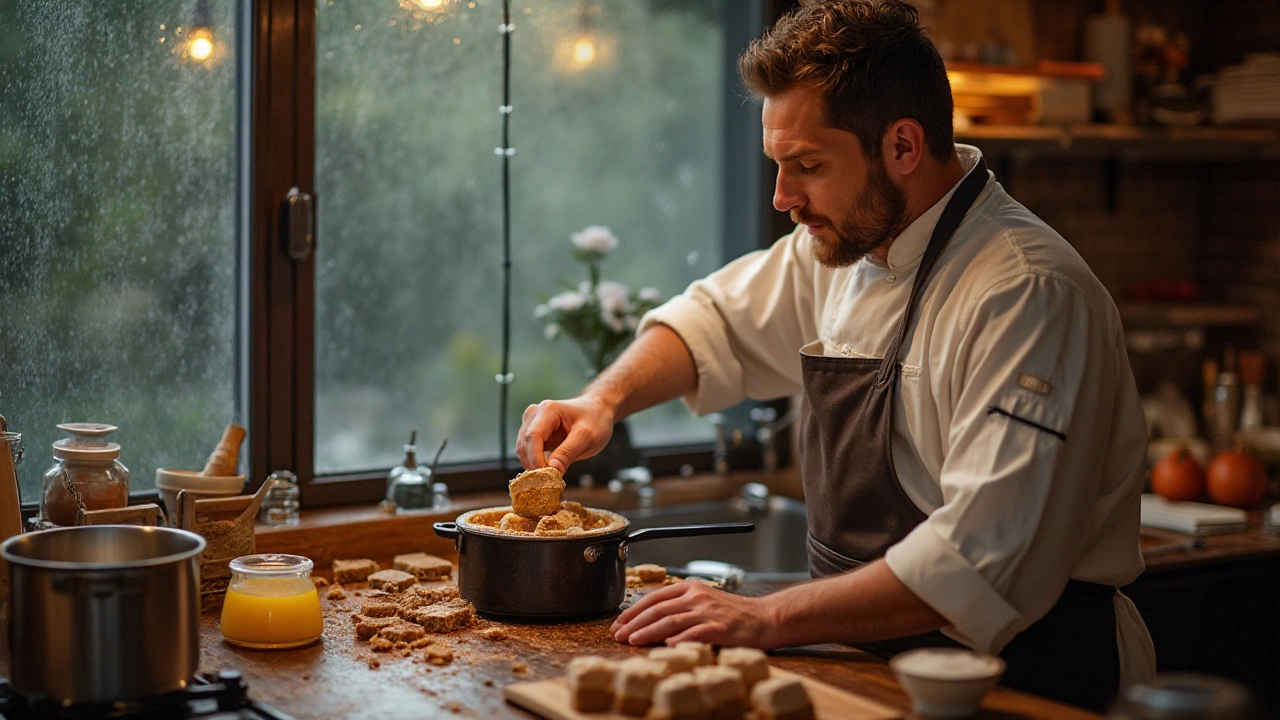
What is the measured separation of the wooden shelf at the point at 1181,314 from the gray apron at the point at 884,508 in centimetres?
192

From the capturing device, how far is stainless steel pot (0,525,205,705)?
5.35ft

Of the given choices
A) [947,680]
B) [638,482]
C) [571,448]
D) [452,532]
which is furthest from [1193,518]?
[452,532]

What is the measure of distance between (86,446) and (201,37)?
94 centimetres

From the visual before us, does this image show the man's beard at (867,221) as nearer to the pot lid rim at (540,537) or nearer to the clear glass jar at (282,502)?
the pot lid rim at (540,537)

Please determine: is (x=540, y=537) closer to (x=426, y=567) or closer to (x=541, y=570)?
(x=541, y=570)

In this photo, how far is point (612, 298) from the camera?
319cm

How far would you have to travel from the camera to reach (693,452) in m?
3.52

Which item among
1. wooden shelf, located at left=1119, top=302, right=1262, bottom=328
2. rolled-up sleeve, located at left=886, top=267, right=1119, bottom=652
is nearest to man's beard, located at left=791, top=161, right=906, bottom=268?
rolled-up sleeve, located at left=886, top=267, right=1119, bottom=652

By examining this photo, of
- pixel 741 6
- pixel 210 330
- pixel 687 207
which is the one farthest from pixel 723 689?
pixel 741 6

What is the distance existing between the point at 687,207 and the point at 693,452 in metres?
0.66

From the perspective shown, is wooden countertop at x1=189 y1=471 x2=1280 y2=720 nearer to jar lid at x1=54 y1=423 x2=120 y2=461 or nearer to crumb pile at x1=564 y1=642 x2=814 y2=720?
crumb pile at x1=564 y1=642 x2=814 y2=720

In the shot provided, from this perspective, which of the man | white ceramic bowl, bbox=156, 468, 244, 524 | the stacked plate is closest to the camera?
the man

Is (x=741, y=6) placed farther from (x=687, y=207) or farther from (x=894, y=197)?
(x=894, y=197)

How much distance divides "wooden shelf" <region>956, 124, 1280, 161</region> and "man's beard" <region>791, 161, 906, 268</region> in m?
1.36
